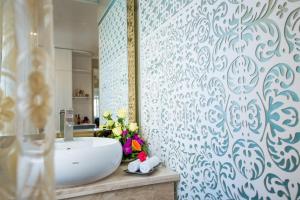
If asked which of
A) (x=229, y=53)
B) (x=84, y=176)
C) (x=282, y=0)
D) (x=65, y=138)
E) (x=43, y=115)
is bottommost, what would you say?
(x=84, y=176)

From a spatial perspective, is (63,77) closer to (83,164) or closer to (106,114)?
(106,114)

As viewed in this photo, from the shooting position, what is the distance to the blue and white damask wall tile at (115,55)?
1.56m

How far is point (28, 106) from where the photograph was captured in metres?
0.38

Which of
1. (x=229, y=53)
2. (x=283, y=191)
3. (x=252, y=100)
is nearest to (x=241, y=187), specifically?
(x=283, y=191)

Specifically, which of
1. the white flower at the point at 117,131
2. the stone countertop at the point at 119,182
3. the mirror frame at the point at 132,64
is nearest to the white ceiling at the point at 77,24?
the mirror frame at the point at 132,64

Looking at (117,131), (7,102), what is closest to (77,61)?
(117,131)

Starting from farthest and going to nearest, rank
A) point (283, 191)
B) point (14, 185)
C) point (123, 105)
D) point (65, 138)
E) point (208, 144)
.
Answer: point (123, 105)
point (65, 138)
point (208, 144)
point (283, 191)
point (14, 185)

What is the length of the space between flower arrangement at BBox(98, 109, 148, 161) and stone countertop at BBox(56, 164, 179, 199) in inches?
8.6

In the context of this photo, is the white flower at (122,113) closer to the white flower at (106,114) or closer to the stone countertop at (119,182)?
the white flower at (106,114)

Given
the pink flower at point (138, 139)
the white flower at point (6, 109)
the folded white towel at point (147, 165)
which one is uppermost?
the white flower at point (6, 109)

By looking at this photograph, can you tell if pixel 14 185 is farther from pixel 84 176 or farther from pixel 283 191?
pixel 283 191

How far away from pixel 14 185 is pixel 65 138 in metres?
0.95

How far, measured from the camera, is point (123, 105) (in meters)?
1.59

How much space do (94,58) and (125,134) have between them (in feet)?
1.86
